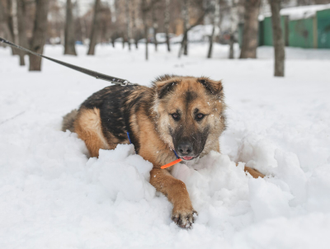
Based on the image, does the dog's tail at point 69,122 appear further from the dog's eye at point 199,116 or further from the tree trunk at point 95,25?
the tree trunk at point 95,25

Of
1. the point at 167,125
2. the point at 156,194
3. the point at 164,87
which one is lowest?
the point at 156,194

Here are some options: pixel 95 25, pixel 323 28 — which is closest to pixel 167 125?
pixel 95 25

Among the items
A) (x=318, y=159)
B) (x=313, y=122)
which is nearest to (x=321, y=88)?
(x=313, y=122)

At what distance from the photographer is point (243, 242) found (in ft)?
6.12

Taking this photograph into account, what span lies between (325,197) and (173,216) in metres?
1.22

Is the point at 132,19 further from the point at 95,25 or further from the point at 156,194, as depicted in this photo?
the point at 156,194

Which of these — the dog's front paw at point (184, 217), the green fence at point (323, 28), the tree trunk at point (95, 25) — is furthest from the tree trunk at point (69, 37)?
the dog's front paw at point (184, 217)

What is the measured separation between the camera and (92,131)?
3785 mm

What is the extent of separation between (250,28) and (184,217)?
1729 cm

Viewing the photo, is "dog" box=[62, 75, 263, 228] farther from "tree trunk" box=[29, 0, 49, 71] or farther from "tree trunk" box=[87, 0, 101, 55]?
"tree trunk" box=[87, 0, 101, 55]

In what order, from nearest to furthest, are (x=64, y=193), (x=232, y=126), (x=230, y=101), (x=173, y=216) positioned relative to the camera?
(x=173, y=216) → (x=64, y=193) → (x=232, y=126) → (x=230, y=101)

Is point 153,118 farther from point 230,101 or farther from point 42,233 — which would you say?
point 230,101

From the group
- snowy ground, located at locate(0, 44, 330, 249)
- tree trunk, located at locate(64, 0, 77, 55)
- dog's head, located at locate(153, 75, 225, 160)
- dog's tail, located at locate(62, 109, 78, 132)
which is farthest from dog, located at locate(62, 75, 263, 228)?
tree trunk, located at locate(64, 0, 77, 55)

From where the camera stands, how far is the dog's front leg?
7.70 ft
